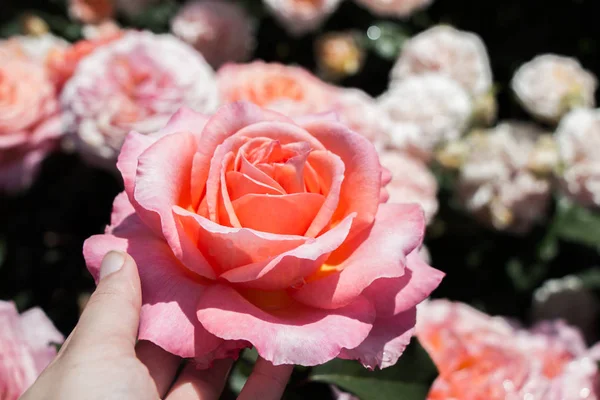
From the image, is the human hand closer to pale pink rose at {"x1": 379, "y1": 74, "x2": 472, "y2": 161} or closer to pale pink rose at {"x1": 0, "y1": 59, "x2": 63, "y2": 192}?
pale pink rose at {"x1": 0, "y1": 59, "x2": 63, "y2": 192}

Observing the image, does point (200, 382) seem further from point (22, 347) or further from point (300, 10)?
point (300, 10)

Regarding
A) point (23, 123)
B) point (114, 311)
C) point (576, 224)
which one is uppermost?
point (114, 311)

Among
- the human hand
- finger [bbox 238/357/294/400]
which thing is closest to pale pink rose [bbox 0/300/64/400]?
the human hand

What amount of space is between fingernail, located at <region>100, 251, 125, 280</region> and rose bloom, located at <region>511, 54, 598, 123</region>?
87 centimetres

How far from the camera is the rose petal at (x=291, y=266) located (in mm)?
422

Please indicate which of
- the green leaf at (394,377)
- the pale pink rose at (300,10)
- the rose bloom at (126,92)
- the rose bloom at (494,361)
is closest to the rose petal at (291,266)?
the green leaf at (394,377)

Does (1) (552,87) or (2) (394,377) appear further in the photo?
(1) (552,87)

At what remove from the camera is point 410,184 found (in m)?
0.88

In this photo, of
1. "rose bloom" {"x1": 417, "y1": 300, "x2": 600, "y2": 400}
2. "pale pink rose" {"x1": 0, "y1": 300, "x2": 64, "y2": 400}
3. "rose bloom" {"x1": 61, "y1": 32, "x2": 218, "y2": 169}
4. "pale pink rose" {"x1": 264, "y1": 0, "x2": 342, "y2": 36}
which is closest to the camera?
"pale pink rose" {"x1": 0, "y1": 300, "x2": 64, "y2": 400}

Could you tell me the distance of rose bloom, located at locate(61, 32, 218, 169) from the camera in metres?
0.81

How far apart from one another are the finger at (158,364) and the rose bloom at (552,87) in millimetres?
850

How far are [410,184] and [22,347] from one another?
0.59 m

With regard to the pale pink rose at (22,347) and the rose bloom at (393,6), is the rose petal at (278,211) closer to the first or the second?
the pale pink rose at (22,347)

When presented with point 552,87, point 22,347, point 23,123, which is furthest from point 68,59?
point 552,87
